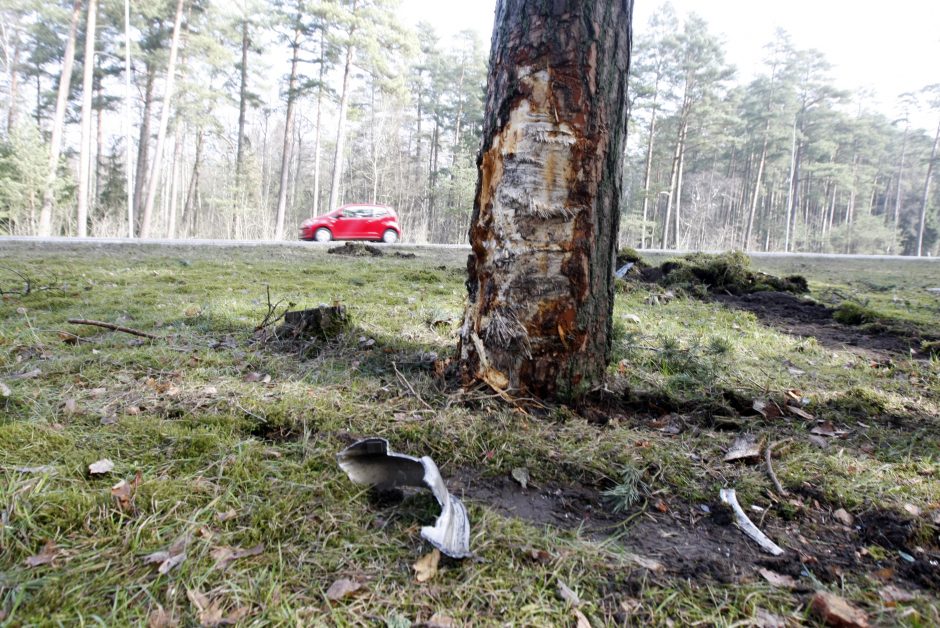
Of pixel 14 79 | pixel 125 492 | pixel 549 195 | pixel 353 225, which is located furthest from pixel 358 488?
Answer: pixel 14 79

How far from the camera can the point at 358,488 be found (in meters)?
1.60

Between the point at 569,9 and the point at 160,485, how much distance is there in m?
2.41

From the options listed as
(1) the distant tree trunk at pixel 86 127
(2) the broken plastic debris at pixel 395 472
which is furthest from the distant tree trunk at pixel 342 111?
(2) the broken plastic debris at pixel 395 472

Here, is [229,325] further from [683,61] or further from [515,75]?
[683,61]

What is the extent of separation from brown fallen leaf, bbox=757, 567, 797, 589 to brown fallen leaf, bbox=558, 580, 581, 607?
0.54m

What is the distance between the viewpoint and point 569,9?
7.07 ft

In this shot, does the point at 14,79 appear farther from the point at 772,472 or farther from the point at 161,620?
the point at 772,472

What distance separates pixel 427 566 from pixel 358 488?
42 centimetres

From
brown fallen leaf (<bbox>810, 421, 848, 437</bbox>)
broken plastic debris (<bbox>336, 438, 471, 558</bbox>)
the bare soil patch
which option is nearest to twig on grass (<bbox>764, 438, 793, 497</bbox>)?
brown fallen leaf (<bbox>810, 421, 848, 437</bbox>)

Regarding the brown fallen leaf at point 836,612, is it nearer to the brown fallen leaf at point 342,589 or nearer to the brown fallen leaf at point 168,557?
the brown fallen leaf at point 342,589

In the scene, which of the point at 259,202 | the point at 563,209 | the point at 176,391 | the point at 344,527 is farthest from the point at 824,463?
the point at 259,202

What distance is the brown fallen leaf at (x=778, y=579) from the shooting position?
129 centimetres

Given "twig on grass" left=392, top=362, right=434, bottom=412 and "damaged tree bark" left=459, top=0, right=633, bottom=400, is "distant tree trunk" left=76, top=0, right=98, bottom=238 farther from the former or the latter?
"damaged tree bark" left=459, top=0, right=633, bottom=400

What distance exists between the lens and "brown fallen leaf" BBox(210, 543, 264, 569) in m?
1.23
